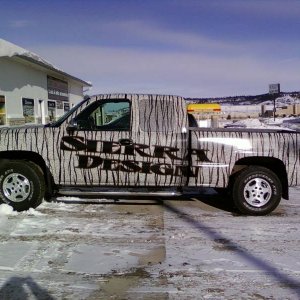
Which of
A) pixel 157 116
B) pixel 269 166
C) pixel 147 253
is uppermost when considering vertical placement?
pixel 157 116

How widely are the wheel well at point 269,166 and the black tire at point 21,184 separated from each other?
3070 mm

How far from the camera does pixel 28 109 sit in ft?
63.0

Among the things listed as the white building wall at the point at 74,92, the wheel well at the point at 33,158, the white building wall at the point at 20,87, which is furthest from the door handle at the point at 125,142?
the white building wall at the point at 74,92

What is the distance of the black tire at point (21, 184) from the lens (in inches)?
277

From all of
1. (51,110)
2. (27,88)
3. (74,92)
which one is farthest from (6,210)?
(74,92)

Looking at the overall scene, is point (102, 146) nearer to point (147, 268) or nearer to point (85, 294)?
point (147, 268)

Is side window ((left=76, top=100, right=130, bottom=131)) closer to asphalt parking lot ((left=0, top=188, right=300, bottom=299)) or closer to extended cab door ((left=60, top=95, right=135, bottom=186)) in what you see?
extended cab door ((left=60, top=95, right=135, bottom=186))

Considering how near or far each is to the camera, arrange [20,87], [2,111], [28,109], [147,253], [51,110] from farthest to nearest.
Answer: [51,110] < [28,109] < [20,87] < [2,111] < [147,253]

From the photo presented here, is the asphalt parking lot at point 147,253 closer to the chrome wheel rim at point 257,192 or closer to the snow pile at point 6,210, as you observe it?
the snow pile at point 6,210

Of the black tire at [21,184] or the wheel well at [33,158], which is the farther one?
the wheel well at [33,158]

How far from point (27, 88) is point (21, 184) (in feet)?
41.3

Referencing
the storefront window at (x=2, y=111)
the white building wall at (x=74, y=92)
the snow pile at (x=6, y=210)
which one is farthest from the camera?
the white building wall at (x=74, y=92)

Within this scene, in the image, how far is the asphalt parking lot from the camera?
423 centimetres

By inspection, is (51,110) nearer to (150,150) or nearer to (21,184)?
(21,184)
